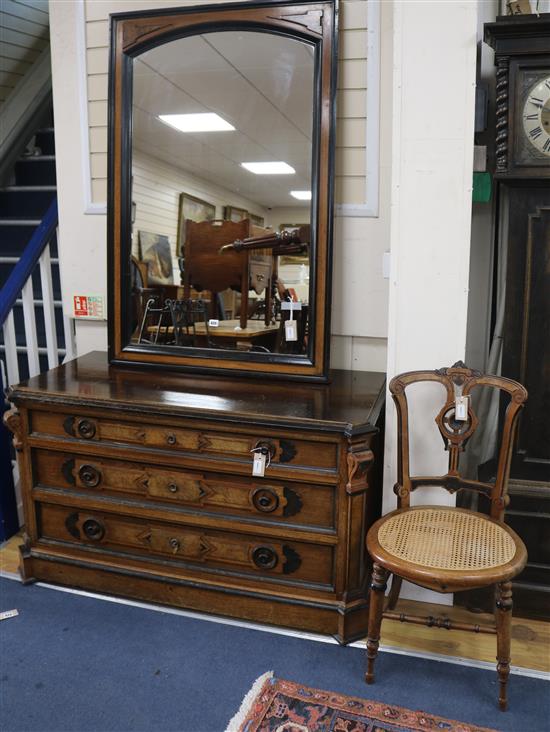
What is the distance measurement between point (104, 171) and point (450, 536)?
2.19 meters

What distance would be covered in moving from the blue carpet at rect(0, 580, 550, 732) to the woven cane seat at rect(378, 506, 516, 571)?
47 centimetres

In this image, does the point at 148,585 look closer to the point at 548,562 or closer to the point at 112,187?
the point at 548,562

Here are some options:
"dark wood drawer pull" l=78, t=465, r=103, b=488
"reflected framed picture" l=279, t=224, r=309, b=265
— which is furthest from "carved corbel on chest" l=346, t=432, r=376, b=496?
"dark wood drawer pull" l=78, t=465, r=103, b=488

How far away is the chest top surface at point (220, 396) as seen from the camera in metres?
1.99

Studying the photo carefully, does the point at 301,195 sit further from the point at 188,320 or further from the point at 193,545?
the point at 193,545

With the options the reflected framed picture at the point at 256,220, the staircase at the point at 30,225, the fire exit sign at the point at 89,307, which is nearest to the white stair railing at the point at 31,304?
the fire exit sign at the point at 89,307

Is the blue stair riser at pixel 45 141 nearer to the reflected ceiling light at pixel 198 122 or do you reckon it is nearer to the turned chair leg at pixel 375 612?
the reflected ceiling light at pixel 198 122

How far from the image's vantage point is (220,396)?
2.20 metres

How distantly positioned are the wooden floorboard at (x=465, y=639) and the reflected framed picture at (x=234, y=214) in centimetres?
166

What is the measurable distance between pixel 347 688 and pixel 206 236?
1758 millimetres

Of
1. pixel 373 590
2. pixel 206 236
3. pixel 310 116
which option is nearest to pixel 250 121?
pixel 310 116

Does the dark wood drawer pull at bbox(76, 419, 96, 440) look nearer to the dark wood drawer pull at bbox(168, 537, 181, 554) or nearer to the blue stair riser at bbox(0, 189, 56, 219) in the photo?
the dark wood drawer pull at bbox(168, 537, 181, 554)

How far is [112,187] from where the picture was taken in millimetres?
2596

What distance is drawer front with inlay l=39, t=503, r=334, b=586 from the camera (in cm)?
208
